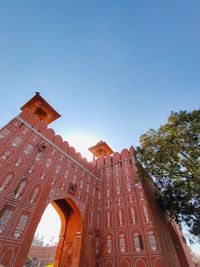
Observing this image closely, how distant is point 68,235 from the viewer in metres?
15.1

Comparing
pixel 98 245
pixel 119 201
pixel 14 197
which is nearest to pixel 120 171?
pixel 119 201

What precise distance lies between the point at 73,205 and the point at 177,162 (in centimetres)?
1047

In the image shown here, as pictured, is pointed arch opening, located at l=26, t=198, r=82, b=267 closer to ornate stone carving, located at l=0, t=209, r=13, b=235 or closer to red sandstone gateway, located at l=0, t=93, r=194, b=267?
red sandstone gateway, located at l=0, t=93, r=194, b=267

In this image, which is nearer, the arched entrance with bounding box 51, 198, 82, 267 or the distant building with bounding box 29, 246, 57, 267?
the arched entrance with bounding box 51, 198, 82, 267

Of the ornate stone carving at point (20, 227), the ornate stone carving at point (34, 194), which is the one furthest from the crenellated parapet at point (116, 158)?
the ornate stone carving at point (20, 227)

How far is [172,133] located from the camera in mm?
13648

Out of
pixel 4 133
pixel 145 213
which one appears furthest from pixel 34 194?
pixel 145 213

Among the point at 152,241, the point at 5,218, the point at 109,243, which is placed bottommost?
the point at 5,218

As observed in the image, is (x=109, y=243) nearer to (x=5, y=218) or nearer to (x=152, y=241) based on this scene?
(x=152, y=241)

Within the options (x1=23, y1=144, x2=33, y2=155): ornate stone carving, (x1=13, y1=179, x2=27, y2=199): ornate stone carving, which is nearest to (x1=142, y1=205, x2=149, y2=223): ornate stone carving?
(x1=13, y1=179, x2=27, y2=199): ornate stone carving

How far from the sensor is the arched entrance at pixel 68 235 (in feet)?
44.0

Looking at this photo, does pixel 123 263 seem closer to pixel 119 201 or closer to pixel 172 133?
pixel 119 201

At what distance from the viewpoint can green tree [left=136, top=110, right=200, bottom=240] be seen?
41.4ft

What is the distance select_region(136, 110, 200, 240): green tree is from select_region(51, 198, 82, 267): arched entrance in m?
8.52
